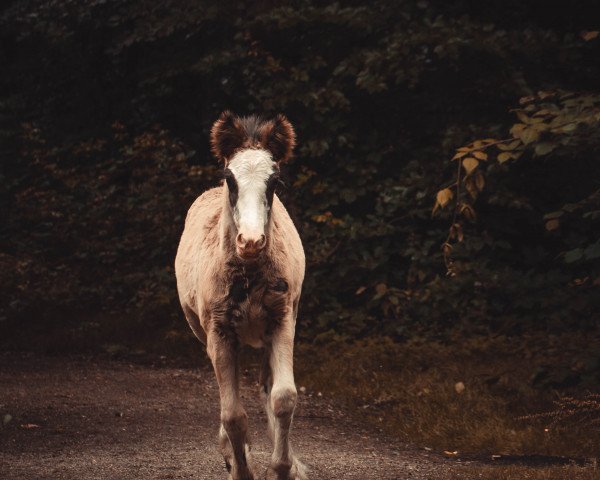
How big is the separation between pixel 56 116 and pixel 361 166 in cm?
702

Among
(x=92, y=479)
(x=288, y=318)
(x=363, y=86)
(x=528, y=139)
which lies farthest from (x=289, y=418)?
(x=363, y=86)

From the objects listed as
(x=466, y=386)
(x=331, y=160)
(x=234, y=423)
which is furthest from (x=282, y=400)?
(x=331, y=160)

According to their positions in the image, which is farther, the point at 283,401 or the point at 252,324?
the point at 252,324

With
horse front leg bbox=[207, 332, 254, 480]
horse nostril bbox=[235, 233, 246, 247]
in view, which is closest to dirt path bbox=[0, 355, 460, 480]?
horse front leg bbox=[207, 332, 254, 480]

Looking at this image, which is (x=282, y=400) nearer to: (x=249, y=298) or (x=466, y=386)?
(x=249, y=298)

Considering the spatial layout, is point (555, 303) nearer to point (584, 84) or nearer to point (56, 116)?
point (584, 84)

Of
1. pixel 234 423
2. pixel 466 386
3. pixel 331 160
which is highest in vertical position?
pixel 331 160

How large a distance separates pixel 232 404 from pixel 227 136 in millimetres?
1734

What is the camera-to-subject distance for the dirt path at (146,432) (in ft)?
22.2

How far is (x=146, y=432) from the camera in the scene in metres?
8.08

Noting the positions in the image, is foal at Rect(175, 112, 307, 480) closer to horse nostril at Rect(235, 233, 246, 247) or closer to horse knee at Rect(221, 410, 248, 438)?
horse knee at Rect(221, 410, 248, 438)

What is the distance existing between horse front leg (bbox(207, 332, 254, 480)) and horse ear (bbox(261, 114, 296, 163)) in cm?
125

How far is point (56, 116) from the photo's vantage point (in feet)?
56.5

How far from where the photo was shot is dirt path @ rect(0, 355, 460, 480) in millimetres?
6762
